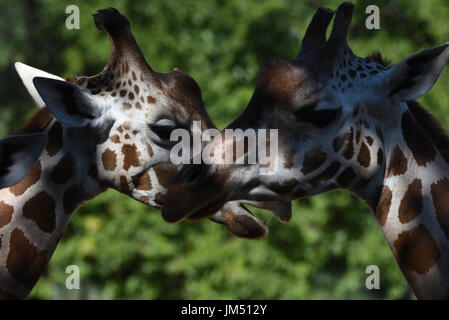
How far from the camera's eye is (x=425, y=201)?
3031 mm

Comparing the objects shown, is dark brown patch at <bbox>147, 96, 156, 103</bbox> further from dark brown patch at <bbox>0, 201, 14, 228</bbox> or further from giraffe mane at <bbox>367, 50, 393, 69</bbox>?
giraffe mane at <bbox>367, 50, 393, 69</bbox>

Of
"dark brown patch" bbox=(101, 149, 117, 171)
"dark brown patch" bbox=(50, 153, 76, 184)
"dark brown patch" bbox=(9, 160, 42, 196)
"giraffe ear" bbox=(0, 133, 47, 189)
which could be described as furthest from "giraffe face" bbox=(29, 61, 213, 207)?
"giraffe ear" bbox=(0, 133, 47, 189)

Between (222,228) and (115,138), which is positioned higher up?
(222,228)

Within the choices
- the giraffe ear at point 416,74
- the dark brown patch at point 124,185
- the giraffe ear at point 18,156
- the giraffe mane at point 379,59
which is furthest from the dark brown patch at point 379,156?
the giraffe ear at point 18,156

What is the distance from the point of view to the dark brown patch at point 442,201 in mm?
2977

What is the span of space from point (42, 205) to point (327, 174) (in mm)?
1713

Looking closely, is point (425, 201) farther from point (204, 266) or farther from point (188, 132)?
point (204, 266)

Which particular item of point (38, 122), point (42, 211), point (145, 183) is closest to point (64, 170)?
point (42, 211)

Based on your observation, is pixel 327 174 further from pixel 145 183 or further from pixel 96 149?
pixel 96 149

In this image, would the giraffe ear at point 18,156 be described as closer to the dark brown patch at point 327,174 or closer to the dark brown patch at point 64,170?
the dark brown patch at point 64,170

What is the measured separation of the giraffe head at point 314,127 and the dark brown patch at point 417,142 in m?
0.07

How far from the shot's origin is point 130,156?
12.5 feet
